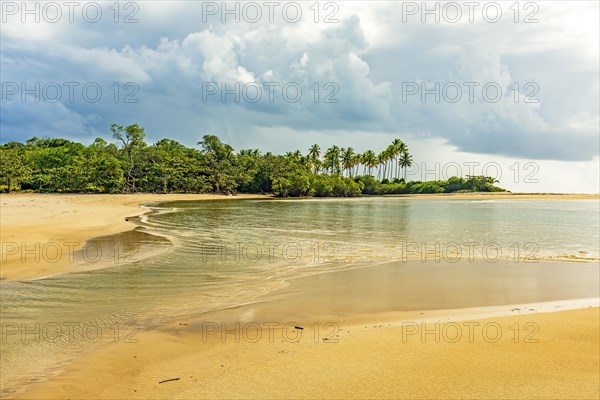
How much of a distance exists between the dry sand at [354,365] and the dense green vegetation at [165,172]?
82416 millimetres

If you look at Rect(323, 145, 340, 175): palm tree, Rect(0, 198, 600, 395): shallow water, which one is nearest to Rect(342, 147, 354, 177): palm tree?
Rect(323, 145, 340, 175): palm tree

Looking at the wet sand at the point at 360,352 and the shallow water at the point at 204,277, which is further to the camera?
the shallow water at the point at 204,277

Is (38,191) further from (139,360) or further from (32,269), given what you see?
(139,360)

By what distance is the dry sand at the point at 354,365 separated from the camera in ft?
14.7

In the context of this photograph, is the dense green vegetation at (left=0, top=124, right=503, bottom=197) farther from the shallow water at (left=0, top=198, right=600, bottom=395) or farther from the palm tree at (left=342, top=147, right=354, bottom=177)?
the shallow water at (left=0, top=198, right=600, bottom=395)

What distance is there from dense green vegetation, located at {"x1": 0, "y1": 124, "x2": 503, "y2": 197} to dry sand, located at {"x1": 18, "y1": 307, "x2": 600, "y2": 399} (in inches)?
3245

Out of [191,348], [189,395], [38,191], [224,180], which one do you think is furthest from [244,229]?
[224,180]

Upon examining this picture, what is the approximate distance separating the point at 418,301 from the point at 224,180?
3712 inches

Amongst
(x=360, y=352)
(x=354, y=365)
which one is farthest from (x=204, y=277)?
(x=354, y=365)

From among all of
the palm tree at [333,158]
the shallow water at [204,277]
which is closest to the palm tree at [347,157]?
the palm tree at [333,158]

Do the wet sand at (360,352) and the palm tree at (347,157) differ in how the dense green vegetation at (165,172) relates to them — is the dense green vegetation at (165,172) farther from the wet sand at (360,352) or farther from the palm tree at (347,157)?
the wet sand at (360,352)

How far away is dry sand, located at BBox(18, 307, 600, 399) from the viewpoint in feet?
14.7

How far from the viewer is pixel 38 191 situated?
251 ft

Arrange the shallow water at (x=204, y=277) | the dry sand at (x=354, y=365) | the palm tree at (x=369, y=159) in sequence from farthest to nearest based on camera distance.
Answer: the palm tree at (x=369, y=159) → the shallow water at (x=204, y=277) → the dry sand at (x=354, y=365)
